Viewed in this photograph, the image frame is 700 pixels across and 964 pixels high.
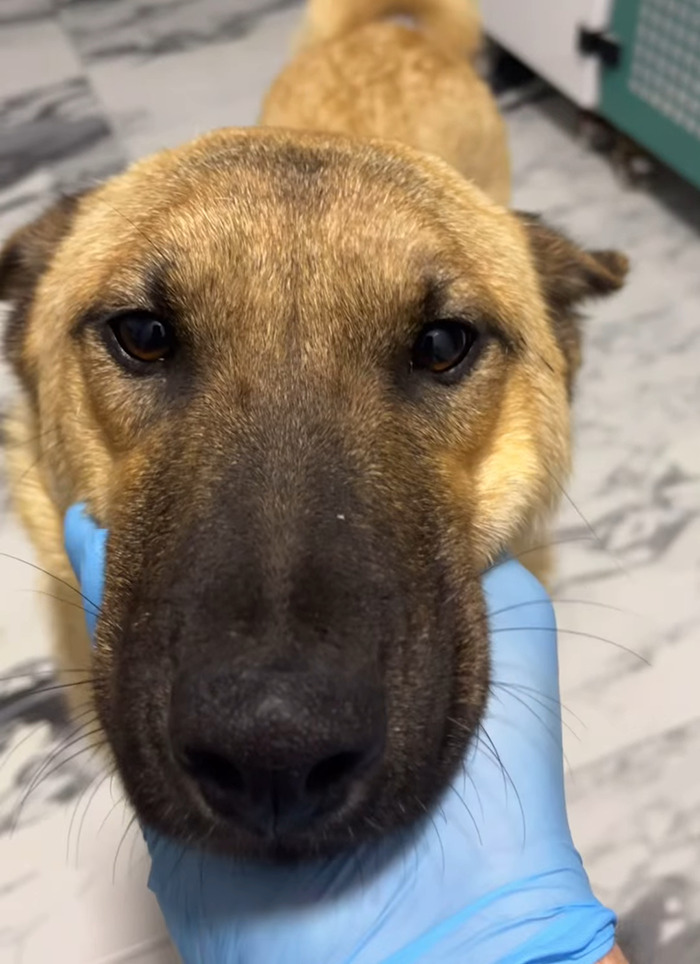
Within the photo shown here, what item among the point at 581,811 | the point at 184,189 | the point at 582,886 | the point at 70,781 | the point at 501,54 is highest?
the point at 184,189

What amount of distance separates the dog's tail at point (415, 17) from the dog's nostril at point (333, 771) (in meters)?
2.58

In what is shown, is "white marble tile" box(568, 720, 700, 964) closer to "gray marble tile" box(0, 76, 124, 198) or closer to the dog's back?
the dog's back

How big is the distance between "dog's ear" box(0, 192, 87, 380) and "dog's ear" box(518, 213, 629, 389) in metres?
0.91

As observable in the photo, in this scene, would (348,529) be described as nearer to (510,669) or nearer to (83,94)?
(510,669)

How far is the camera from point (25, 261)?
1.75 meters

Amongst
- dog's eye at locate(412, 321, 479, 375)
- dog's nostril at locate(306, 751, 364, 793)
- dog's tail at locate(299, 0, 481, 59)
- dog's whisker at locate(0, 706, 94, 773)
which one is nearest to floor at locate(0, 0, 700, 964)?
dog's whisker at locate(0, 706, 94, 773)

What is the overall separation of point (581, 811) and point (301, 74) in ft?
6.85

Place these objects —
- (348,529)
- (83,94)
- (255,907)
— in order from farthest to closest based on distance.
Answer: (83,94), (255,907), (348,529)

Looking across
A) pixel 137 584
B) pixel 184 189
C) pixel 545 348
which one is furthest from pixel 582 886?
pixel 184 189

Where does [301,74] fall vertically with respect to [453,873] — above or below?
above

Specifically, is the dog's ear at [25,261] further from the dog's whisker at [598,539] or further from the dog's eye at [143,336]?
the dog's whisker at [598,539]

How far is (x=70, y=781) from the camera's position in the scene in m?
2.04

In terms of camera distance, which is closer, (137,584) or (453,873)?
(137,584)

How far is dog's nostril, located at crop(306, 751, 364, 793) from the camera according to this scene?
927mm
